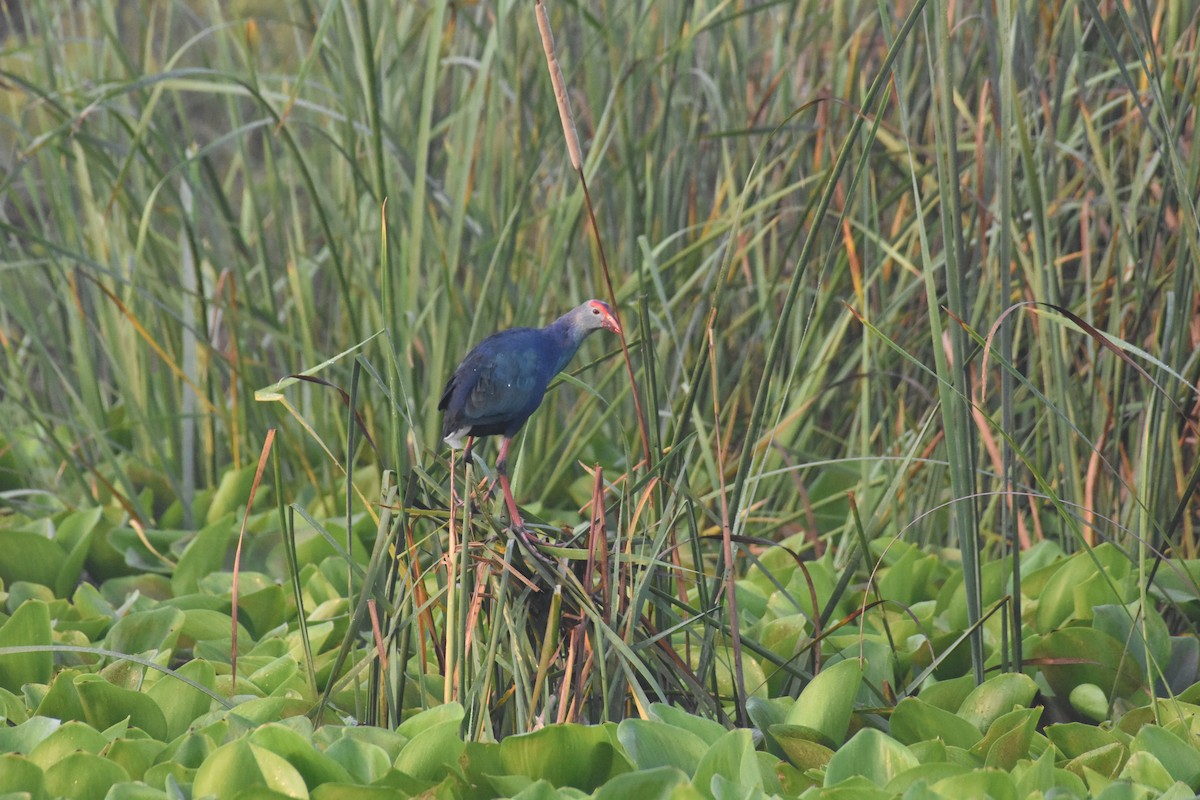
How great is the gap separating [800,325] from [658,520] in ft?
3.38

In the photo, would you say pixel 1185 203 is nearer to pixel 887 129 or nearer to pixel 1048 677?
pixel 1048 677

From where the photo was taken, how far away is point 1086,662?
5.59 ft

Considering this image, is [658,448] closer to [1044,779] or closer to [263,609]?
[1044,779]

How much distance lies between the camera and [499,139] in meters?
3.44

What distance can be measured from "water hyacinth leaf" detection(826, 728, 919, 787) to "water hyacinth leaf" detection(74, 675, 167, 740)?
0.81 m

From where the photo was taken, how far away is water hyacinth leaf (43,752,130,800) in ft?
4.46

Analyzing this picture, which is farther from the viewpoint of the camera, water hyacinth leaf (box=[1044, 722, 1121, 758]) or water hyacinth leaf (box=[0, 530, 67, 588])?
water hyacinth leaf (box=[0, 530, 67, 588])

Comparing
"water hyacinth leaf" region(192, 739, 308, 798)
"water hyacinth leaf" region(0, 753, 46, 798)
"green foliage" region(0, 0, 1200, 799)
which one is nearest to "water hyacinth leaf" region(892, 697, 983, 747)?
"green foliage" region(0, 0, 1200, 799)

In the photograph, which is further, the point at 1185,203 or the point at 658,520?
the point at 658,520

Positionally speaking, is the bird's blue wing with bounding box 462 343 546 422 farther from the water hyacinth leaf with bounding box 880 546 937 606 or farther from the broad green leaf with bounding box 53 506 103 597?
the broad green leaf with bounding box 53 506 103 597

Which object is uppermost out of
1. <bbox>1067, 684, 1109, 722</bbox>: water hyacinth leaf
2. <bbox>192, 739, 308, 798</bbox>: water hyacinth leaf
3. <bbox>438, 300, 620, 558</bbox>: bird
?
<bbox>438, 300, 620, 558</bbox>: bird

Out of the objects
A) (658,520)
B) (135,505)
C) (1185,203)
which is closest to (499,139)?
(135,505)

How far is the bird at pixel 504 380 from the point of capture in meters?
1.69

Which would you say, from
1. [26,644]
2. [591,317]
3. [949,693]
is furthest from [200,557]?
[949,693]
